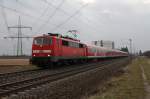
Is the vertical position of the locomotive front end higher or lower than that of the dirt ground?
higher

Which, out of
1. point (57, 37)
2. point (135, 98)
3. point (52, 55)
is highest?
point (57, 37)

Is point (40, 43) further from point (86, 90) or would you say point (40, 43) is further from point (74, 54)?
point (86, 90)

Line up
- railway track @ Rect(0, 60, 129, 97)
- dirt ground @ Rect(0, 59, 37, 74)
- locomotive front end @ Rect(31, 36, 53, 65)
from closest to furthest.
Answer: railway track @ Rect(0, 60, 129, 97), locomotive front end @ Rect(31, 36, 53, 65), dirt ground @ Rect(0, 59, 37, 74)

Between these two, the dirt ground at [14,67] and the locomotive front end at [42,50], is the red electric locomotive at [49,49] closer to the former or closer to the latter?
the locomotive front end at [42,50]

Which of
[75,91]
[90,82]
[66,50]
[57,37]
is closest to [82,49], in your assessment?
[66,50]

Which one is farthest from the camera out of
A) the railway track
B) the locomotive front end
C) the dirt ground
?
the dirt ground

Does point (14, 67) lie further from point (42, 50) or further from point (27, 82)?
point (27, 82)

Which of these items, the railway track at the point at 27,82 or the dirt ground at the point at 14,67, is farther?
the dirt ground at the point at 14,67

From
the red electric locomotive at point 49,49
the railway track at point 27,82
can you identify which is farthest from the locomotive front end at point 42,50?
the railway track at point 27,82

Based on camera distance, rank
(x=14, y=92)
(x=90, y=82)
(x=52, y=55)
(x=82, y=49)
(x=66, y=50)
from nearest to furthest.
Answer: (x=14, y=92) → (x=90, y=82) → (x=52, y=55) → (x=66, y=50) → (x=82, y=49)

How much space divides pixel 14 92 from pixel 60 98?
244 centimetres

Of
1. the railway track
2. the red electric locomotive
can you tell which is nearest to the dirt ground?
the red electric locomotive

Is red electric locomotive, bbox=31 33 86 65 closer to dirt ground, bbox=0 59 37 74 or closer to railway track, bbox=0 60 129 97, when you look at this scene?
dirt ground, bbox=0 59 37 74

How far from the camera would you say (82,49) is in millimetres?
40500
